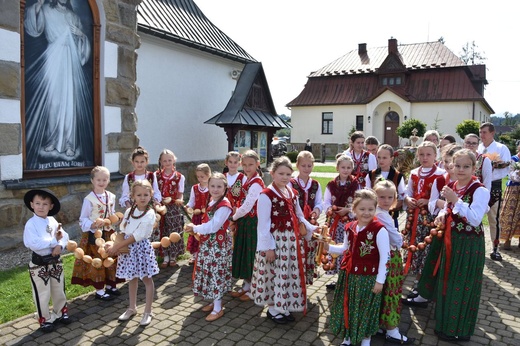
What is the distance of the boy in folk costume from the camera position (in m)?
3.95

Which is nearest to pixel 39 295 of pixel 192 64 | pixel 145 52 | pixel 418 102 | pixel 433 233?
pixel 433 233

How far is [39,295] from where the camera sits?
399cm

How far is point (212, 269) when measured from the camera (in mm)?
4492

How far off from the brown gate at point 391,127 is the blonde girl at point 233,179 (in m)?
28.2

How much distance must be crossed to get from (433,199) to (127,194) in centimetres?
401

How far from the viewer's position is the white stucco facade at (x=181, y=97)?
10914mm

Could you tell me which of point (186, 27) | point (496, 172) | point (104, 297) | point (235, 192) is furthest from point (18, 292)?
point (186, 27)

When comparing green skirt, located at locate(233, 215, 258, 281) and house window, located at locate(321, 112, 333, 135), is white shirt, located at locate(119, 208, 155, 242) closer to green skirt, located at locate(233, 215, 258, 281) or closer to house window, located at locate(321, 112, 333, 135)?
green skirt, located at locate(233, 215, 258, 281)

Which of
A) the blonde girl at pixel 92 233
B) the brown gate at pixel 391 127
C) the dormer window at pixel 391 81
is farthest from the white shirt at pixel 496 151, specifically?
the dormer window at pixel 391 81

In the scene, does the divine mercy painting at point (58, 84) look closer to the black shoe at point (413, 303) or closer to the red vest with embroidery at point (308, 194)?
the red vest with embroidery at point (308, 194)

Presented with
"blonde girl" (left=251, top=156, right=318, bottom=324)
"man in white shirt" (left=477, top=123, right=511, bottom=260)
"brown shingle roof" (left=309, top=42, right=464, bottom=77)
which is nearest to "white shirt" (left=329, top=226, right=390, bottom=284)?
"blonde girl" (left=251, top=156, right=318, bottom=324)

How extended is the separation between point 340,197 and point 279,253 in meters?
1.41

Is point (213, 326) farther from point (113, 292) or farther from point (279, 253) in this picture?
point (113, 292)

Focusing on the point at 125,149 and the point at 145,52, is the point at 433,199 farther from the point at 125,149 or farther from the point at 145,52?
the point at 145,52
